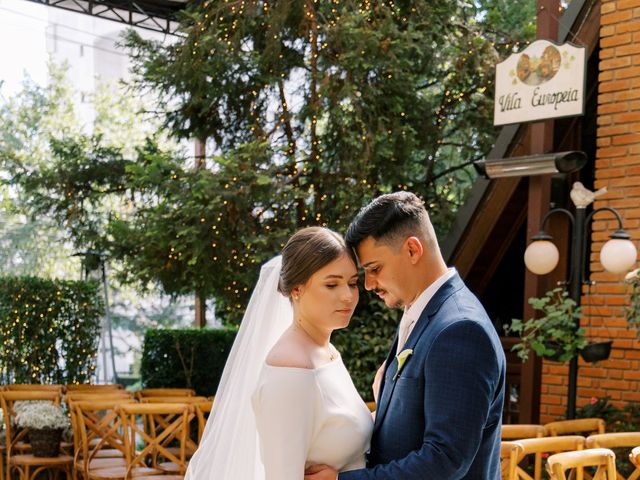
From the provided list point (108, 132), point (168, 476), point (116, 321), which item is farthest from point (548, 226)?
point (108, 132)

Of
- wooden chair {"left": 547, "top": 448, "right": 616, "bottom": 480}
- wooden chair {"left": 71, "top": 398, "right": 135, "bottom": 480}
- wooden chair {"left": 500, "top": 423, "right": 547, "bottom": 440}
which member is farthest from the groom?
wooden chair {"left": 71, "top": 398, "right": 135, "bottom": 480}

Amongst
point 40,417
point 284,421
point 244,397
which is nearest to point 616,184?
point 244,397

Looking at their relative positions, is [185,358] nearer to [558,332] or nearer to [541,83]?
[558,332]

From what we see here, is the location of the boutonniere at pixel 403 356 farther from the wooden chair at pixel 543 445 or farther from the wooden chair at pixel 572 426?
the wooden chair at pixel 572 426

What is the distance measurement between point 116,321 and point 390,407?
15408 millimetres

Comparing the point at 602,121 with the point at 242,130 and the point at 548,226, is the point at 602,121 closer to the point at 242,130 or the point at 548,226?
the point at 548,226

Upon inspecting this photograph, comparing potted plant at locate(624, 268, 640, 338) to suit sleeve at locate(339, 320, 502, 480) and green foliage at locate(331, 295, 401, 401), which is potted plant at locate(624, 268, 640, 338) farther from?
suit sleeve at locate(339, 320, 502, 480)

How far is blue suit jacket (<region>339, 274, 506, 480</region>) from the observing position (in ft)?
7.07

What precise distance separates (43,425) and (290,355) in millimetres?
5896

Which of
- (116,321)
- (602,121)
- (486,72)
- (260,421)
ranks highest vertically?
(486,72)

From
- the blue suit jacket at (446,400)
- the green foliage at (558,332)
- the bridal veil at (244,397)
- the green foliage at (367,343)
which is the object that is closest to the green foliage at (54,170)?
the green foliage at (367,343)

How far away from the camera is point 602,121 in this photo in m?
7.29

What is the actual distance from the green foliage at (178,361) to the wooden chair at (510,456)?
7.19 meters

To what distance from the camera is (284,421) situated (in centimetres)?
239
